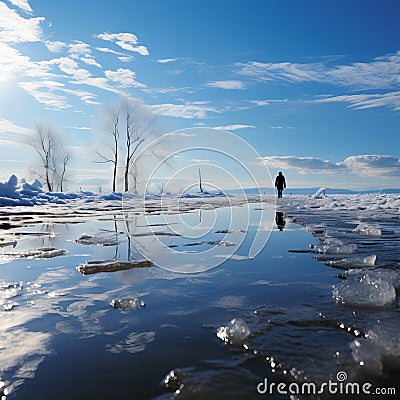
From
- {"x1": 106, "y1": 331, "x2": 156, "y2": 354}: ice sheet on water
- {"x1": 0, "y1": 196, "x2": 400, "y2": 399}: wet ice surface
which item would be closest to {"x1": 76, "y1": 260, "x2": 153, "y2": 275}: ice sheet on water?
{"x1": 0, "y1": 196, "x2": 400, "y2": 399}: wet ice surface

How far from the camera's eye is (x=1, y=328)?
2398mm

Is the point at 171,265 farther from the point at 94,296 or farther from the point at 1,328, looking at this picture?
the point at 1,328

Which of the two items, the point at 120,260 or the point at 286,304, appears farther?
the point at 120,260

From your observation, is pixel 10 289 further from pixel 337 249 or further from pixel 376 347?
pixel 337 249

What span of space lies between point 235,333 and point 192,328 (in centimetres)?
34

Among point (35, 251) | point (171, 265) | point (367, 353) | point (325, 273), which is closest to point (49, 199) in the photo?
point (35, 251)

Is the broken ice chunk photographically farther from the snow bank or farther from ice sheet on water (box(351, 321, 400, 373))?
the snow bank

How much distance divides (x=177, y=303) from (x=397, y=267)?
284 cm

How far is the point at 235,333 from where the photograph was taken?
7.16ft

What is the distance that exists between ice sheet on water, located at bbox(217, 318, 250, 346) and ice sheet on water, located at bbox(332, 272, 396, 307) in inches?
43.0

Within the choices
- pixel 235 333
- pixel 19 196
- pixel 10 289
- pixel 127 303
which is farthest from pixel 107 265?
pixel 19 196

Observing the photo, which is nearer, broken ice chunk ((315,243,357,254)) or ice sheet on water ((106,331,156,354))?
ice sheet on water ((106,331,156,354))

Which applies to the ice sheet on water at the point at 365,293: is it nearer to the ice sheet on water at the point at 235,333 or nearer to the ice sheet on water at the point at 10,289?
the ice sheet on water at the point at 235,333

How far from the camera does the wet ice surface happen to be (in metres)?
1.72
